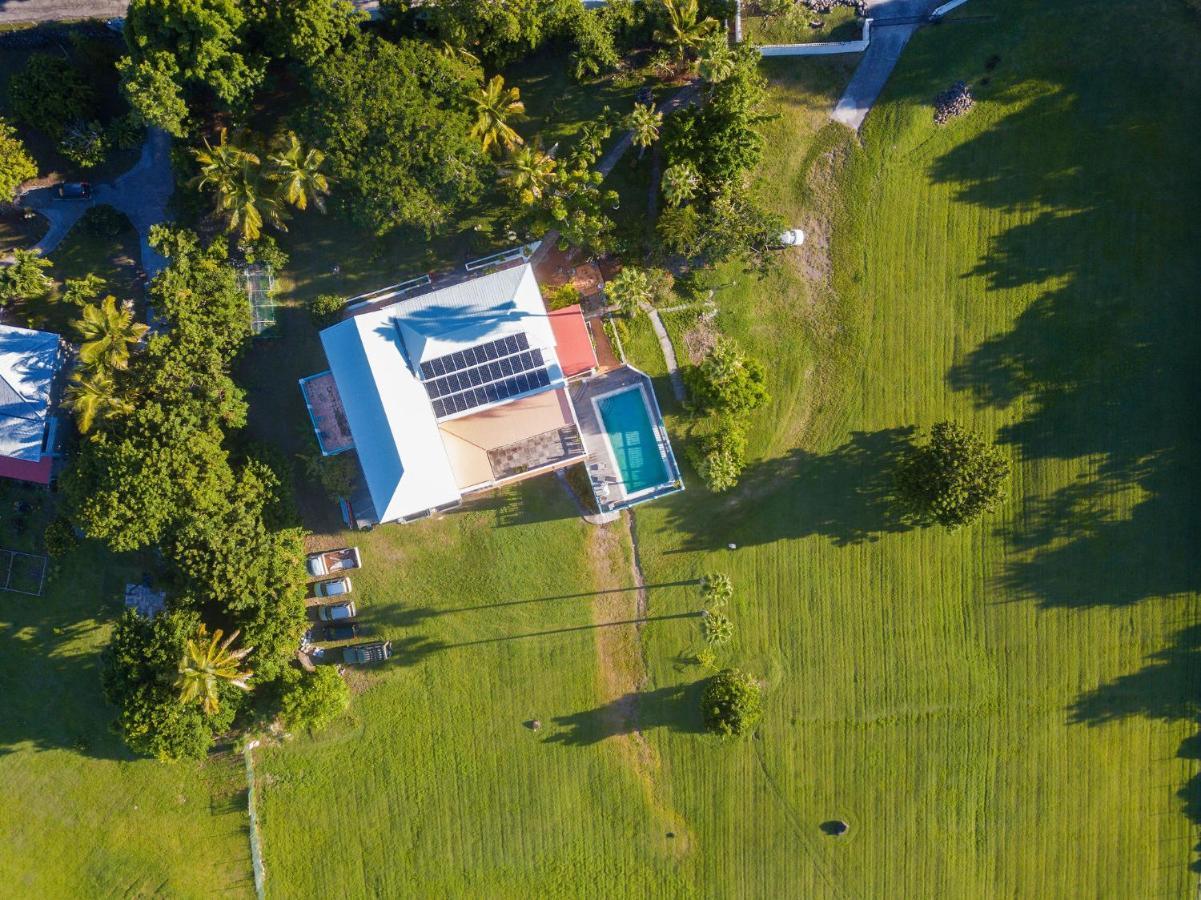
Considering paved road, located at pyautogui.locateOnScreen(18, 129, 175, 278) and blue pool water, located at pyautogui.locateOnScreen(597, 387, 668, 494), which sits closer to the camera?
paved road, located at pyautogui.locateOnScreen(18, 129, 175, 278)

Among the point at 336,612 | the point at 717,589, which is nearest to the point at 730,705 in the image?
the point at 717,589

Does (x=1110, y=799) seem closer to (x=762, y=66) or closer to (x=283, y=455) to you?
(x=762, y=66)

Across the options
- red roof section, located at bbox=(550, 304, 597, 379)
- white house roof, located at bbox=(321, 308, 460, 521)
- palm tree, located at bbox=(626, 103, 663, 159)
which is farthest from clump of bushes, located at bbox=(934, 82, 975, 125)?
white house roof, located at bbox=(321, 308, 460, 521)

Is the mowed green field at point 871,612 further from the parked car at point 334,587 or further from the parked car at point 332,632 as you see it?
the parked car at point 332,632

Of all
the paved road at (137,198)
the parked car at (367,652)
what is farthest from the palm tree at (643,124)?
the parked car at (367,652)

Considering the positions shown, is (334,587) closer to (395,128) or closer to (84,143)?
(395,128)

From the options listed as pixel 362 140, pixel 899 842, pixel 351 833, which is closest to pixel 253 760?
pixel 351 833

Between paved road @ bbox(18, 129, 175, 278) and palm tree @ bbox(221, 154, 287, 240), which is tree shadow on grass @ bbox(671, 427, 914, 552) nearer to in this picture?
palm tree @ bbox(221, 154, 287, 240)
